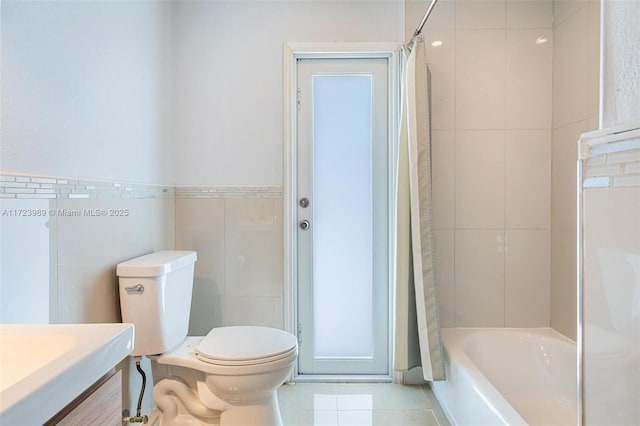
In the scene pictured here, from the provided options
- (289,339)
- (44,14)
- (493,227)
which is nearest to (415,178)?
(493,227)

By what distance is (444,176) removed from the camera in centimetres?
223

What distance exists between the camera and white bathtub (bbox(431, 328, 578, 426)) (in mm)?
1650

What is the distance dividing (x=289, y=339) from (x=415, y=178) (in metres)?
0.92

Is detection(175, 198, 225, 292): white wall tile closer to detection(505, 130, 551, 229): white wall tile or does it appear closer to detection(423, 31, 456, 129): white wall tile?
detection(423, 31, 456, 129): white wall tile

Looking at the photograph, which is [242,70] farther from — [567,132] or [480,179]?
[567,132]

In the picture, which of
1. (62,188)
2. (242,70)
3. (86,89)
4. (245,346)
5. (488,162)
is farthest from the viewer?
(242,70)

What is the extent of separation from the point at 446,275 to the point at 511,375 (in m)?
0.56

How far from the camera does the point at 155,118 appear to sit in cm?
210

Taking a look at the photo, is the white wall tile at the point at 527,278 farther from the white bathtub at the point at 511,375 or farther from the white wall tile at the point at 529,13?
the white wall tile at the point at 529,13

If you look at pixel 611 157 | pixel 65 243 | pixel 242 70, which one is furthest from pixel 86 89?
pixel 611 157

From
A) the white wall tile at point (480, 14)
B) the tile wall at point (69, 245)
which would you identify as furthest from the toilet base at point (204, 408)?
the white wall tile at point (480, 14)

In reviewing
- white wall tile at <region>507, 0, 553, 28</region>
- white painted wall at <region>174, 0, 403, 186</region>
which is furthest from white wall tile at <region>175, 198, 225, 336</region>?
white wall tile at <region>507, 0, 553, 28</region>

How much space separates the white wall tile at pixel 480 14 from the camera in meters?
2.16

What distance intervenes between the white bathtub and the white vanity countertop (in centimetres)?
127
